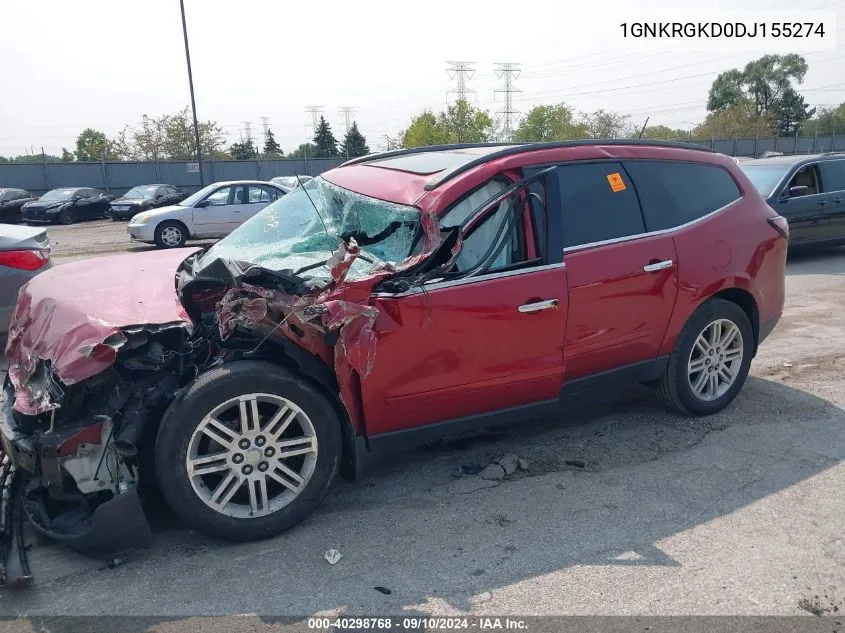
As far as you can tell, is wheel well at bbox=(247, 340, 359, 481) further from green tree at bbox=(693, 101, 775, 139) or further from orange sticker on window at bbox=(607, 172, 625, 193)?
green tree at bbox=(693, 101, 775, 139)

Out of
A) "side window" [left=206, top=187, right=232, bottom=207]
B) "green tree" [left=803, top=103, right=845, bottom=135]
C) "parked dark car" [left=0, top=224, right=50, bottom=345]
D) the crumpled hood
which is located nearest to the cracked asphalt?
the crumpled hood

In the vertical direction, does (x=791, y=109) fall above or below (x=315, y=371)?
above

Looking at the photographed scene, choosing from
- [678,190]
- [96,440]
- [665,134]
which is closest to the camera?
[96,440]

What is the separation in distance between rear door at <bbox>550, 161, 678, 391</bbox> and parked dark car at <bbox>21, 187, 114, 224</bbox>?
2756 cm

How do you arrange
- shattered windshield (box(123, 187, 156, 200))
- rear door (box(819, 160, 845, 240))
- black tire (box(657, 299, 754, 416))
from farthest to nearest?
shattered windshield (box(123, 187, 156, 200)) < rear door (box(819, 160, 845, 240)) < black tire (box(657, 299, 754, 416))

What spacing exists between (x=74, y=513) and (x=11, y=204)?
29.3 meters

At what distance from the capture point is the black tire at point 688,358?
4590 millimetres

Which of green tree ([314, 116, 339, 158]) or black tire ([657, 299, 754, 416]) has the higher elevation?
green tree ([314, 116, 339, 158])

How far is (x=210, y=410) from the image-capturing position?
3168 millimetres

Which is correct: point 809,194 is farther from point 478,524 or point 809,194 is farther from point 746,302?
point 478,524

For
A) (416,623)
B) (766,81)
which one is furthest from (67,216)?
(766,81)

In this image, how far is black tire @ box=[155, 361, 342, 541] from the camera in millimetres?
3125

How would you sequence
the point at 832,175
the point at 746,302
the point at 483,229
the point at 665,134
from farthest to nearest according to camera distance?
the point at 665,134
the point at 832,175
the point at 746,302
the point at 483,229

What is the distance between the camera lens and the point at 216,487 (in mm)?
3328
